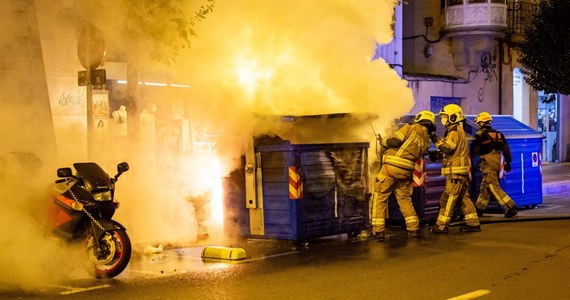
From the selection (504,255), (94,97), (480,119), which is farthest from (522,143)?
(94,97)

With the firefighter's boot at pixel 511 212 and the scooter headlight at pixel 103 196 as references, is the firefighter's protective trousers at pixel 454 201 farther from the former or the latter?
the scooter headlight at pixel 103 196

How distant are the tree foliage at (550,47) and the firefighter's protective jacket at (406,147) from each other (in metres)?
13.7

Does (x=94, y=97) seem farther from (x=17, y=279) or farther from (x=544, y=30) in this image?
(x=544, y=30)

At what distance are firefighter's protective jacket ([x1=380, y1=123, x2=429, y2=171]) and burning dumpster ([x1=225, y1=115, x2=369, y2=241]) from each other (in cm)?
42

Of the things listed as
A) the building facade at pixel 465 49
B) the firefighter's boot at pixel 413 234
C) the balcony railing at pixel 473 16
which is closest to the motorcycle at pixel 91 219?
the firefighter's boot at pixel 413 234

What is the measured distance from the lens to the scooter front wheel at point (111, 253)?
7016 millimetres

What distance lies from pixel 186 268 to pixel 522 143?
25.5 ft

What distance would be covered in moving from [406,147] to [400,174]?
358 millimetres

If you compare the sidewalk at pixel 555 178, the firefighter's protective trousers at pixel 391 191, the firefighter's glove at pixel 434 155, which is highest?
the firefighter's glove at pixel 434 155

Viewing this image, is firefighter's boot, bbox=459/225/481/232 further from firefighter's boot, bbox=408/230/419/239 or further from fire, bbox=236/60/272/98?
fire, bbox=236/60/272/98

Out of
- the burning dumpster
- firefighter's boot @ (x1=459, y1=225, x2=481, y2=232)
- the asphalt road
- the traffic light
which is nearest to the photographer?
the asphalt road

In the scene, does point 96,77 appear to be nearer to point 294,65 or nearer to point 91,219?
point 294,65

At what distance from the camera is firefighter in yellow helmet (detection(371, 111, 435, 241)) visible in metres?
9.47

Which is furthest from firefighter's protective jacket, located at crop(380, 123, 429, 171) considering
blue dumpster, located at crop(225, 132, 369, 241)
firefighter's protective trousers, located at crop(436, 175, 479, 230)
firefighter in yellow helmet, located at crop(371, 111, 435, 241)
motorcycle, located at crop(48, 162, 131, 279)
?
motorcycle, located at crop(48, 162, 131, 279)
